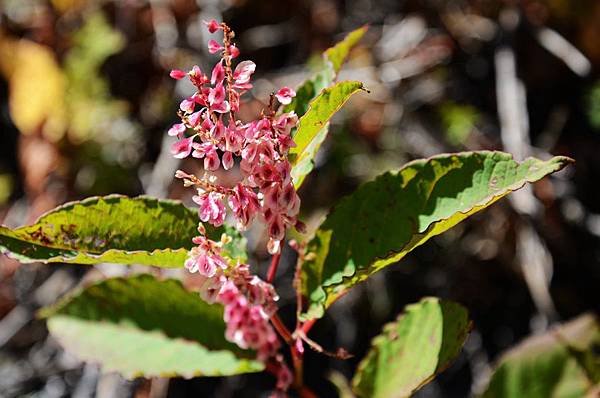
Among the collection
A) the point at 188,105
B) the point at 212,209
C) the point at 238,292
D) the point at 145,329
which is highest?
the point at 188,105

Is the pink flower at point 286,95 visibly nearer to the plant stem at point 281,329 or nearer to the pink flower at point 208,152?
the pink flower at point 208,152

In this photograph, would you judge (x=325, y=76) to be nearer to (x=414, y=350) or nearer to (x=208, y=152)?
(x=208, y=152)

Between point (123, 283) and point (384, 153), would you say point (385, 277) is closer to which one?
point (384, 153)

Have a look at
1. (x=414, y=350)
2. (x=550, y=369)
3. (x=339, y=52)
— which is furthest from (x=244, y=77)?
(x=550, y=369)

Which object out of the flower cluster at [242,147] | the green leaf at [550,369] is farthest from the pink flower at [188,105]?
the green leaf at [550,369]

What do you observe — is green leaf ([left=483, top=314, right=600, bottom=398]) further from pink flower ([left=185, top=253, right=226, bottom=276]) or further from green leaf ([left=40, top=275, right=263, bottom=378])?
pink flower ([left=185, top=253, right=226, bottom=276])

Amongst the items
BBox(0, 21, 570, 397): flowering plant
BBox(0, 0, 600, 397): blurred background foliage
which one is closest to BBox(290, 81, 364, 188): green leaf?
BBox(0, 21, 570, 397): flowering plant
